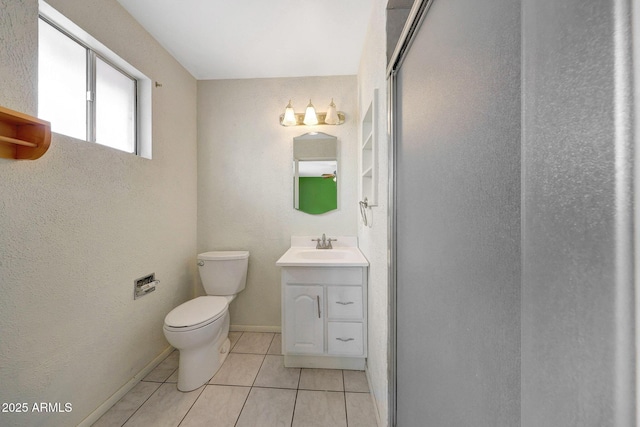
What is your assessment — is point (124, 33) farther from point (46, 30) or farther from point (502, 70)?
point (502, 70)

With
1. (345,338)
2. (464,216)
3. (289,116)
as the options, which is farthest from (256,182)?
(464,216)

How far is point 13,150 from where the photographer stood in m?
0.98

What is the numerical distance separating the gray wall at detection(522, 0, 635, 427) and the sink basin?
1.34m

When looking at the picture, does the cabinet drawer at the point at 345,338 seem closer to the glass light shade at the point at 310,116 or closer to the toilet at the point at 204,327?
the toilet at the point at 204,327

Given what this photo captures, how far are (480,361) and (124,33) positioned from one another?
2.41 metres

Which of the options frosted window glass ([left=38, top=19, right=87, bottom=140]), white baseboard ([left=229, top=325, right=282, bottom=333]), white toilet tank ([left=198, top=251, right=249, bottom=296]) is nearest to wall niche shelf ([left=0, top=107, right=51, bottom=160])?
frosted window glass ([left=38, top=19, right=87, bottom=140])

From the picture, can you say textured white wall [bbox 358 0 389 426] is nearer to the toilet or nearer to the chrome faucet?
the chrome faucet

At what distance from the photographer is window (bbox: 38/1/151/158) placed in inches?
46.8

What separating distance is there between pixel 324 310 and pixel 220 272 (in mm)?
997

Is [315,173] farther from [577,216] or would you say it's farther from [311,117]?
[577,216]

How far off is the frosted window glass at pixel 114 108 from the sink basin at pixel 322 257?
1.40 m

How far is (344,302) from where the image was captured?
1661mm

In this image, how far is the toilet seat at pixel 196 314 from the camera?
1465 mm

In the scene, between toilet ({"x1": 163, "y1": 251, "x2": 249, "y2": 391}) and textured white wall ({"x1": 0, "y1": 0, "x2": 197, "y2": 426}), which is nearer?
textured white wall ({"x1": 0, "y1": 0, "x2": 197, "y2": 426})
